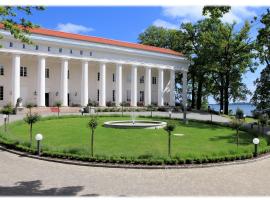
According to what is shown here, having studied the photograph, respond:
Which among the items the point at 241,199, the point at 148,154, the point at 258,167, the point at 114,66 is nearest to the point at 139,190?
the point at 241,199

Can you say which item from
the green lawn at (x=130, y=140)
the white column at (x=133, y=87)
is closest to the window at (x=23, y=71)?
the white column at (x=133, y=87)

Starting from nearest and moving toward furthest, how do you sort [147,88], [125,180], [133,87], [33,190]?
[33,190] < [125,180] < [133,87] < [147,88]

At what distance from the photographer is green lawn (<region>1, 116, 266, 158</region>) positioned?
20.4 metres

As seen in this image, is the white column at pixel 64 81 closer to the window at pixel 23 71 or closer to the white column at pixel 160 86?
the window at pixel 23 71

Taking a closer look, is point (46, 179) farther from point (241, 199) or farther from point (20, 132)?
point (20, 132)

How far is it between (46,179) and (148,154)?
557 cm

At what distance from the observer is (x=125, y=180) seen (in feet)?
46.9

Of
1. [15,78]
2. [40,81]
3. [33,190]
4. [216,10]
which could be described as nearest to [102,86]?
[40,81]

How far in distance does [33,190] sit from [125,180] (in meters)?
3.54

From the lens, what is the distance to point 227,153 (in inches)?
750

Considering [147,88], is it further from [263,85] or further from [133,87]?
[263,85]

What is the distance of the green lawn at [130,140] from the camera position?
20391 mm

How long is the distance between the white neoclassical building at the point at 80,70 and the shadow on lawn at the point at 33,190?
35.4m

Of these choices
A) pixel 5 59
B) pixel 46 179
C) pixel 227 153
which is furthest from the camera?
pixel 5 59
